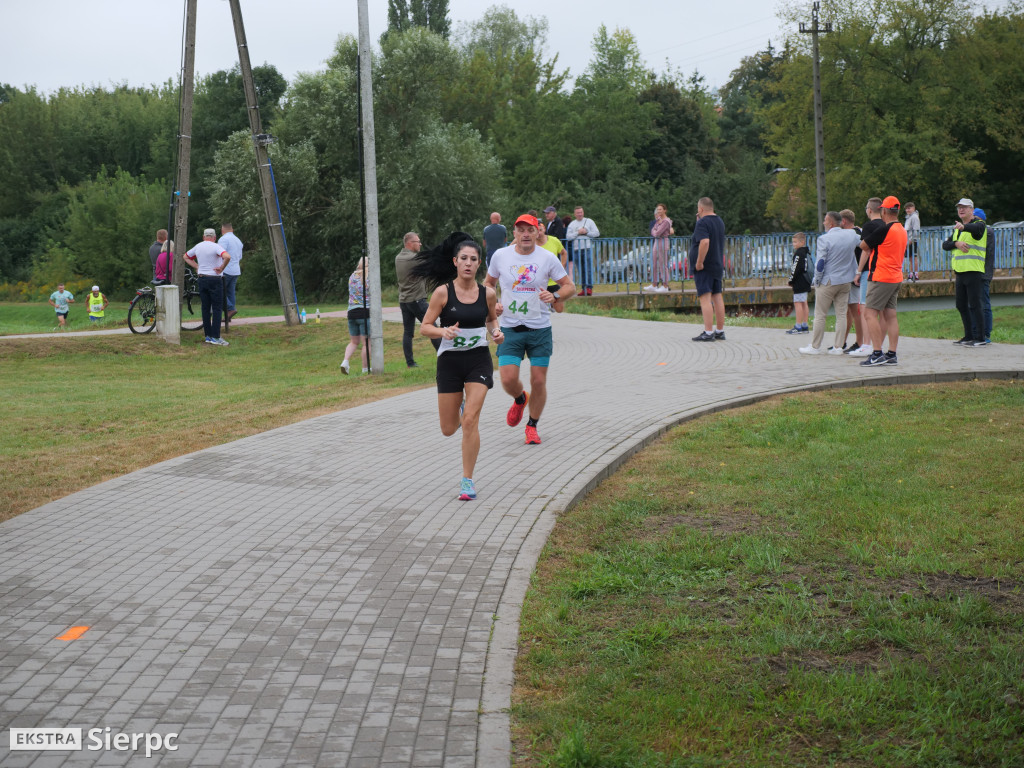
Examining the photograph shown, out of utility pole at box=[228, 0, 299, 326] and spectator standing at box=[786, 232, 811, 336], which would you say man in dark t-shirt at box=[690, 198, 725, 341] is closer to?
spectator standing at box=[786, 232, 811, 336]

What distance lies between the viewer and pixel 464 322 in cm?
742

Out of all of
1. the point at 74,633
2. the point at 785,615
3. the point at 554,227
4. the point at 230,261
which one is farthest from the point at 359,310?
the point at 785,615

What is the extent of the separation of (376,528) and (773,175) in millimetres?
63310

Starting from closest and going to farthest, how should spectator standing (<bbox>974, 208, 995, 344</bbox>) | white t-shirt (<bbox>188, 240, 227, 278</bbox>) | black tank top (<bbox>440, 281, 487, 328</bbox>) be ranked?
black tank top (<bbox>440, 281, 487, 328</bbox>), spectator standing (<bbox>974, 208, 995, 344</bbox>), white t-shirt (<bbox>188, 240, 227, 278</bbox>)

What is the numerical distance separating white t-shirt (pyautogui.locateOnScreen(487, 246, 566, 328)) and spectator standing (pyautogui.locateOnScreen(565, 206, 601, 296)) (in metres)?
16.5

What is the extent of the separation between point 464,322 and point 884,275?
737 cm

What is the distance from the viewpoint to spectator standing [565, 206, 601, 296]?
25297 millimetres

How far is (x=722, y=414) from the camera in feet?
34.9

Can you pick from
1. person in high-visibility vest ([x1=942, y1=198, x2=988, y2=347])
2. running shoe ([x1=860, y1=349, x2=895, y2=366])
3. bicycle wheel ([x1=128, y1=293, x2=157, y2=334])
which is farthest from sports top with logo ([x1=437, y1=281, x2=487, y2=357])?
bicycle wheel ([x1=128, y1=293, x2=157, y2=334])

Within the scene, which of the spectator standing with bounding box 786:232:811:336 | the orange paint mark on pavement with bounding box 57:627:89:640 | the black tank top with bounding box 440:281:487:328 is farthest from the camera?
the spectator standing with bounding box 786:232:811:336

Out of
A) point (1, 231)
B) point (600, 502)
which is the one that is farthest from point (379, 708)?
point (1, 231)

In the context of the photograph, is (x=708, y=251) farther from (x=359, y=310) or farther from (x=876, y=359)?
(x=359, y=310)

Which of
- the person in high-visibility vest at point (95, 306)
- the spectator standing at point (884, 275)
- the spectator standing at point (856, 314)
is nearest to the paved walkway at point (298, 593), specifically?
the spectator standing at point (884, 275)

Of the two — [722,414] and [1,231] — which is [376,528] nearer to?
[722,414]
